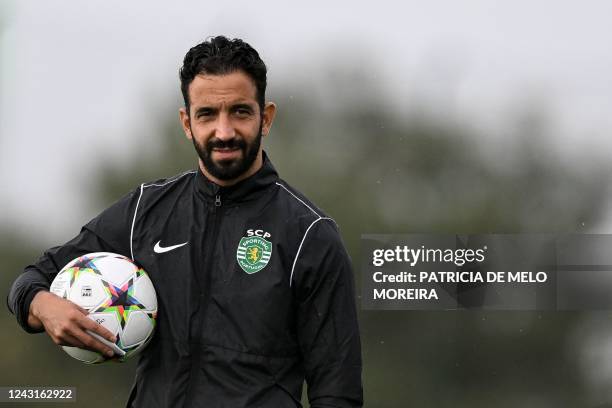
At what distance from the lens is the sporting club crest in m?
2.29

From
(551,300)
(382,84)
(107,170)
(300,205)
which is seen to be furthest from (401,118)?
(300,205)

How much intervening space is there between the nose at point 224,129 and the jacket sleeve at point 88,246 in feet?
1.14

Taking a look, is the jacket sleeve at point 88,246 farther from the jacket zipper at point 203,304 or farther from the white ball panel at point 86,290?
the jacket zipper at point 203,304

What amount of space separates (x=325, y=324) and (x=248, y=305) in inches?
7.3

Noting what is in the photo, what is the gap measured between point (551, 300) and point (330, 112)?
52.6 inches

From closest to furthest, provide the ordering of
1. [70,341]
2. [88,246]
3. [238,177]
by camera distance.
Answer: [70,341]
[238,177]
[88,246]

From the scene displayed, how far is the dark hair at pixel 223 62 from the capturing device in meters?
2.32

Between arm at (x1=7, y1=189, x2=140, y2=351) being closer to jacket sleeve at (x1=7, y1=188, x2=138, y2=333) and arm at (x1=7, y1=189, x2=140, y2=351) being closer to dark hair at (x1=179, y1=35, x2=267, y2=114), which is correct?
jacket sleeve at (x1=7, y1=188, x2=138, y2=333)

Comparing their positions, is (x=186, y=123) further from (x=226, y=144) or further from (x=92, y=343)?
(x=92, y=343)

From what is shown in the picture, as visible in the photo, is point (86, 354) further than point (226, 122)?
Yes

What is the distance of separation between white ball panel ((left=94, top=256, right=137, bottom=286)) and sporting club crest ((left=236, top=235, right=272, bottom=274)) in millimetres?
291

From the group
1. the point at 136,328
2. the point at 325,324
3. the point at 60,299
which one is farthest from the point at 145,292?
the point at 325,324

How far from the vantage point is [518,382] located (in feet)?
14.8

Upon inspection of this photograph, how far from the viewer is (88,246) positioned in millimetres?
2510
